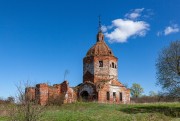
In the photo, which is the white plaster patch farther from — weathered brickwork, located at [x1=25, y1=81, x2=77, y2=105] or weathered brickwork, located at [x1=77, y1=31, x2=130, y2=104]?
weathered brickwork, located at [x1=25, y1=81, x2=77, y2=105]

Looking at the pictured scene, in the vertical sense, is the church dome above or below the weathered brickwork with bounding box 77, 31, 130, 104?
above

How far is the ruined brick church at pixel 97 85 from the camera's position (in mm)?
42531

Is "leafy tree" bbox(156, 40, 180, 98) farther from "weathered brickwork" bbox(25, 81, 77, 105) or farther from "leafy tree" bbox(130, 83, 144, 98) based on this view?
"leafy tree" bbox(130, 83, 144, 98)

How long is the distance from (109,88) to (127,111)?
10.9 metres

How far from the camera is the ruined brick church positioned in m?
42.5

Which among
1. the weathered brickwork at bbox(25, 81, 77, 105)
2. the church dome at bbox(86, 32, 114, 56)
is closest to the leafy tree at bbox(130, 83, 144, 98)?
the church dome at bbox(86, 32, 114, 56)

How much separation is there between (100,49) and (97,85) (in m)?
6.71

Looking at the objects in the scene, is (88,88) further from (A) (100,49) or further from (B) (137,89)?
(B) (137,89)

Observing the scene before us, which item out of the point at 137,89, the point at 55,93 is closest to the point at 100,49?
the point at 55,93

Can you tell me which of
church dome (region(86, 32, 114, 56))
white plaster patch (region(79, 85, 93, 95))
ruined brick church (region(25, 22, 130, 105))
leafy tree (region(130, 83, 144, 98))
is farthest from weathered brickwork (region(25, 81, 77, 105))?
leafy tree (region(130, 83, 144, 98))

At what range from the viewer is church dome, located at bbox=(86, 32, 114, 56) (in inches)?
1863

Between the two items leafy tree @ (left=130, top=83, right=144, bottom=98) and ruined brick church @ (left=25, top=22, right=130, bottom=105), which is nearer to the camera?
ruined brick church @ (left=25, top=22, right=130, bottom=105)

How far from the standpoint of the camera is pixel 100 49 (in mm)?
47938

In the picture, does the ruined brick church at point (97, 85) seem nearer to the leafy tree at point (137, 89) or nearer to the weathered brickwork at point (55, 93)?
the weathered brickwork at point (55, 93)
